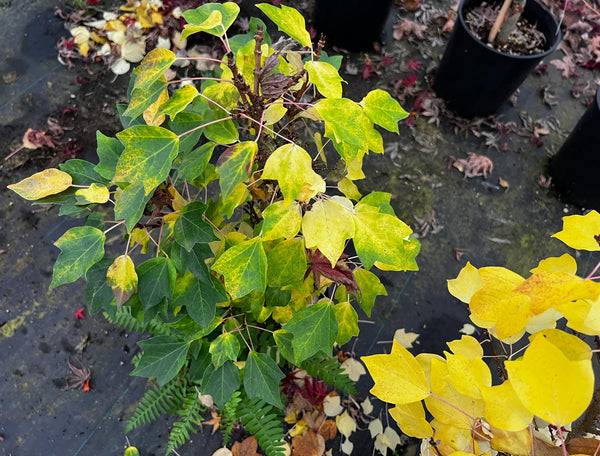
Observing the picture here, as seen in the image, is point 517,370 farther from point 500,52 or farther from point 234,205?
point 500,52

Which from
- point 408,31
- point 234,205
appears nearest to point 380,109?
point 234,205

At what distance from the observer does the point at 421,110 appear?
2.66m

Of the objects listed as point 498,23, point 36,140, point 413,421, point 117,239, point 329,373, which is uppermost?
point 498,23

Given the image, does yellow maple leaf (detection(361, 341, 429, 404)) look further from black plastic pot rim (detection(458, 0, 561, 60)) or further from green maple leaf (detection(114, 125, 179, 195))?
black plastic pot rim (detection(458, 0, 561, 60))

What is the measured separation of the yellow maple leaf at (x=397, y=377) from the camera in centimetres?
→ 67

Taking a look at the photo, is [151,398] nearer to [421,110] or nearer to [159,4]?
[421,110]

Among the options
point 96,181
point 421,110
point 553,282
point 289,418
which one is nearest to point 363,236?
point 553,282

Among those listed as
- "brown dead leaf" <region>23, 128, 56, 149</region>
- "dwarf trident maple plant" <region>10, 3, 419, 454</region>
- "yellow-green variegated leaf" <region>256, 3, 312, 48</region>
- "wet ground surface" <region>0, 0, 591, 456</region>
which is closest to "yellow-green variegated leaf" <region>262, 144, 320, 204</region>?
"dwarf trident maple plant" <region>10, 3, 419, 454</region>

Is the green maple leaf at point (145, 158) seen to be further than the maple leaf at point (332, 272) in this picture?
No

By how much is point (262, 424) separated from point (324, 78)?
46.3 inches

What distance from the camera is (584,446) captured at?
661 millimetres

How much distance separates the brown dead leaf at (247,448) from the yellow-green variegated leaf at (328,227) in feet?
4.01

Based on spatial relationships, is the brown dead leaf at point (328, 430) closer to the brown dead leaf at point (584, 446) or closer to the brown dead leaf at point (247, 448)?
the brown dead leaf at point (247, 448)

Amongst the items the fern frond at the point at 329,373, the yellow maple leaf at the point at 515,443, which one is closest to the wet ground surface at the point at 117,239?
the fern frond at the point at 329,373
